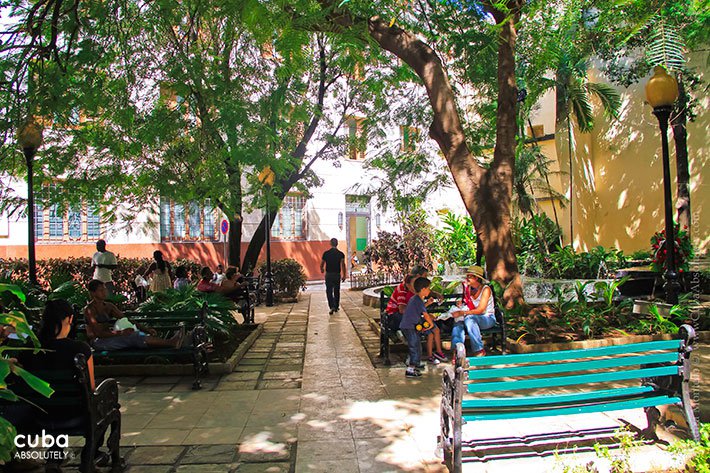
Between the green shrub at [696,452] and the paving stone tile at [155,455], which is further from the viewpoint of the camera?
the paving stone tile at [155,455]

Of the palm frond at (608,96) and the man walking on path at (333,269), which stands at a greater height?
the palm frond at (608,96)

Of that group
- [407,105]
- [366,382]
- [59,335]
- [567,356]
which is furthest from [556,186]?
[59,335]

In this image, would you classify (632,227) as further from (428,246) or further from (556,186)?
(428,246)

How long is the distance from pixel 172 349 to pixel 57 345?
107 inches

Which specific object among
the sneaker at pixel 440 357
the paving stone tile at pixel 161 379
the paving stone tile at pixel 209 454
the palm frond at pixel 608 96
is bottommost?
the paving stone tile at pixel 209 454

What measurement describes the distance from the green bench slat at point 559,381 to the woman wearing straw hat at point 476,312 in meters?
2.44

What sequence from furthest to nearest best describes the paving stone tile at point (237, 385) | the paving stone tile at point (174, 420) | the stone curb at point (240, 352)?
the stone curb at point (240, 352) < the paving stone tile at point (237, 385) < the paving stone tile at point (174, 420)

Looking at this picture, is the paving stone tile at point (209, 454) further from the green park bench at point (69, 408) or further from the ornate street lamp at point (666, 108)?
the ornate street lamp at point (666, 108)

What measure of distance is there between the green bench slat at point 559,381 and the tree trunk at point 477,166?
4312 millimetres

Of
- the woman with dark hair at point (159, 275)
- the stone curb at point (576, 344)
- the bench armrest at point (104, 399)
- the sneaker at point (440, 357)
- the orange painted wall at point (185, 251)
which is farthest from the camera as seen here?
the orange painted wall at point (185, 251)

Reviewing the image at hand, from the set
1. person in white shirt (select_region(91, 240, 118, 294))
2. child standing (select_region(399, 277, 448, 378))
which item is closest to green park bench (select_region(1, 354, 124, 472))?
child standing (select_region(399, 277, 448, 378))

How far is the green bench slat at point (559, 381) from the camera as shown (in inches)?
143

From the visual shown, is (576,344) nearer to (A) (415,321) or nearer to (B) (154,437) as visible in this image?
(A) (415,321)

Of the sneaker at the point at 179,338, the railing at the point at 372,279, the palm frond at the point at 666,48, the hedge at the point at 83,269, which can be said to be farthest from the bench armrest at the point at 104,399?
the railing at the point at 372,279
